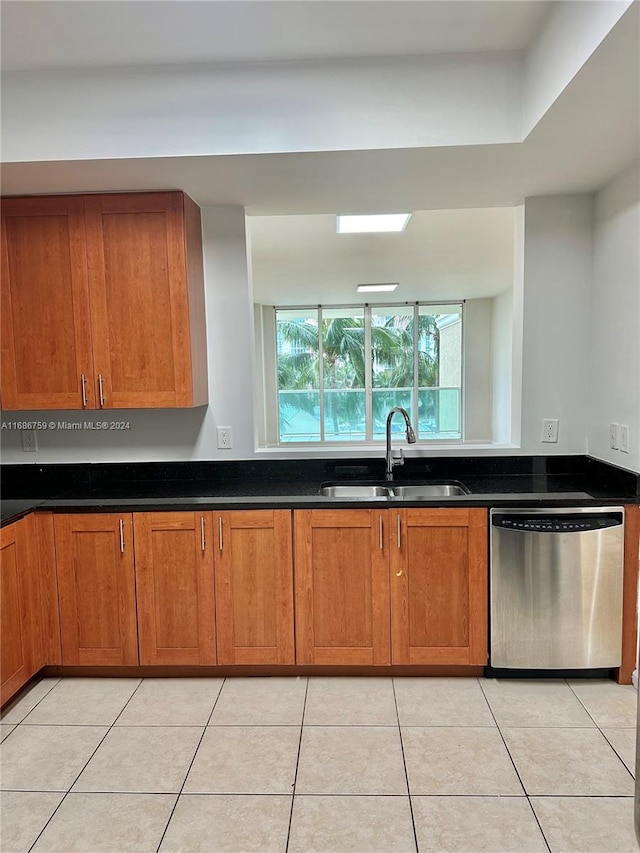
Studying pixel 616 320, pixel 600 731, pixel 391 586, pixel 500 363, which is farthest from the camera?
pixel 500 363

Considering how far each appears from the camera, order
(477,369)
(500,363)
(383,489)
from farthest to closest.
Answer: (477,369)
(500,363)
(383,489)

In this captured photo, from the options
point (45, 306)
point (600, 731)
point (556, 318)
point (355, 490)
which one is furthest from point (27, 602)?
point (556, 318)

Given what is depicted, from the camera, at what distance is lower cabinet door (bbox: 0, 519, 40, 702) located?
2277 millimetres

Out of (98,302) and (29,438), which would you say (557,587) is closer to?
(98,302)

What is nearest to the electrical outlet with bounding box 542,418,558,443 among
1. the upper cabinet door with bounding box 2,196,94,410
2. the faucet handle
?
the faucet handle

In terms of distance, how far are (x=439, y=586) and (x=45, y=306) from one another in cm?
224

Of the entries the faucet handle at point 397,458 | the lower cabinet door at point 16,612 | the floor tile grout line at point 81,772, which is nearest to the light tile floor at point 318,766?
the floor tile grout line at point 81,772

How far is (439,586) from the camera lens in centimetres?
Answer: 244

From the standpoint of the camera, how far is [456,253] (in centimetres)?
463

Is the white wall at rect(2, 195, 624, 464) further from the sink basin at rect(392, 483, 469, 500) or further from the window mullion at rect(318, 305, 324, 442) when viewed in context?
the window mullion at rect(318, 305, 324, 442)

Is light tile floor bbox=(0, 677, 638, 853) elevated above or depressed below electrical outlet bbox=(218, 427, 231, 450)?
below

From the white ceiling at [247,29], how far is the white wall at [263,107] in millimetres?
48

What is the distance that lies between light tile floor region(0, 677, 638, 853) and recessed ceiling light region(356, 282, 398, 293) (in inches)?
170

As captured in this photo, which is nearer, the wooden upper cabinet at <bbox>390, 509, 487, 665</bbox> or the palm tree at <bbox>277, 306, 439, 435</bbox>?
the wooden upper cabinet at <bbox>390, 509, 487, 665</bbox>
